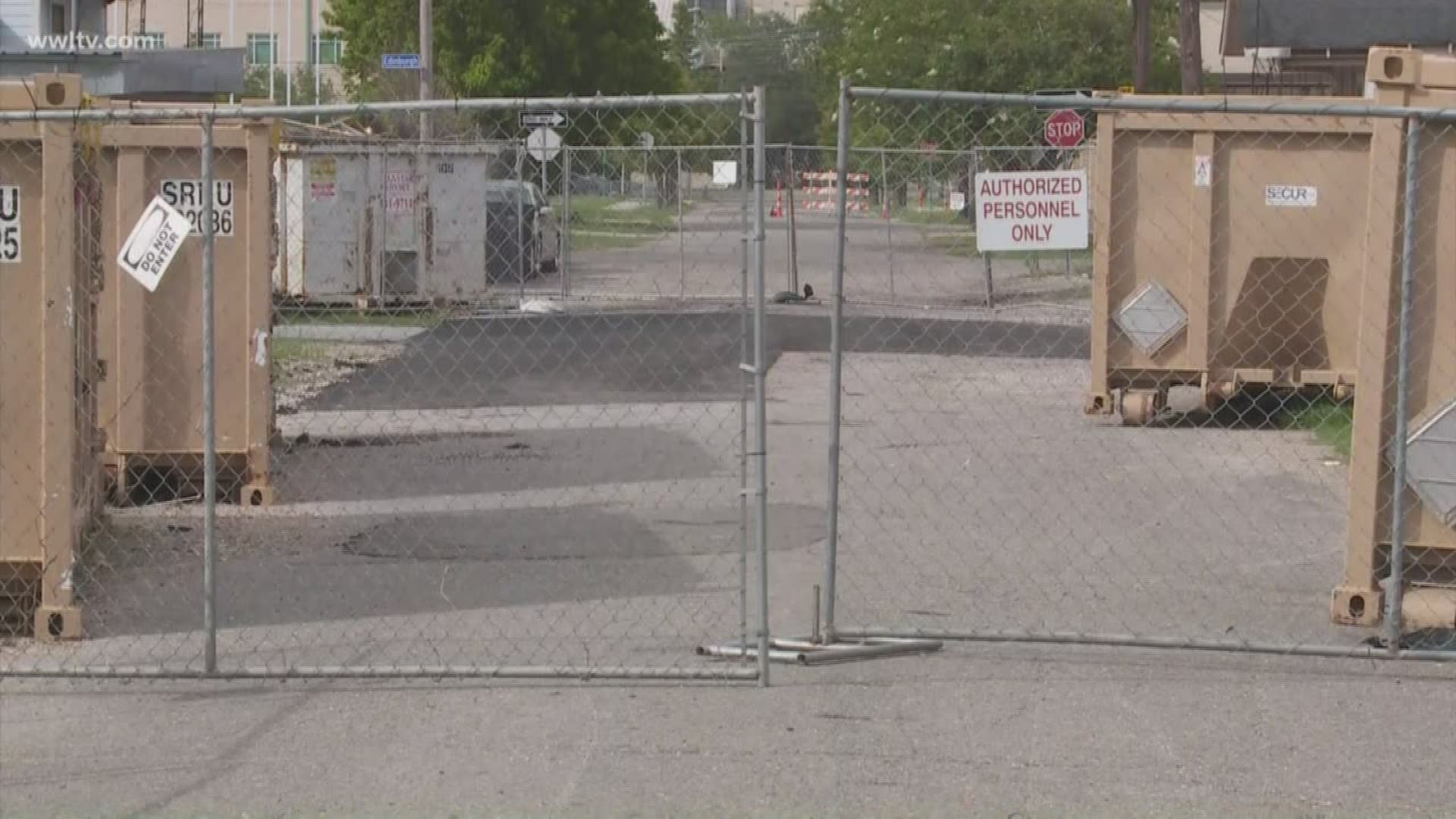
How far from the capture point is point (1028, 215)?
8531 millimetres

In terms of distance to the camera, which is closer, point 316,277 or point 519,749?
point 519,749

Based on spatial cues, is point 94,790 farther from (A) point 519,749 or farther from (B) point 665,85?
(B) point 665,85

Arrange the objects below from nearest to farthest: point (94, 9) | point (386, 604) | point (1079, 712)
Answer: point (1079, 712), point (386, 604), point (94, 9)

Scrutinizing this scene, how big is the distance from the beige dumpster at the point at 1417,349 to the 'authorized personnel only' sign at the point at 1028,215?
125 cm

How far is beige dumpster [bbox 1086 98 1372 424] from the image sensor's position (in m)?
14.9

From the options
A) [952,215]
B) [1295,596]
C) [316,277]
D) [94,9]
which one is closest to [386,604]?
[1295,596]

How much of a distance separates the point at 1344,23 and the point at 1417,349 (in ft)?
43.6

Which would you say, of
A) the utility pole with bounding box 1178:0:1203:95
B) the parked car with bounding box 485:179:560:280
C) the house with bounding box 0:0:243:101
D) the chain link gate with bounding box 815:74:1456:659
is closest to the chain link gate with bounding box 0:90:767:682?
the chain link gate with bounding box 815:74:1456:659

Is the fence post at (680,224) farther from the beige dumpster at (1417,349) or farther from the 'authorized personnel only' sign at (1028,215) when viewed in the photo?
the beige dumpster at (1417,349)

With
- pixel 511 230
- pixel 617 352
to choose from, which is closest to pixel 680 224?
pixel 511 230

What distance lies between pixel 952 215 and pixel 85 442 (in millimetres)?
29317

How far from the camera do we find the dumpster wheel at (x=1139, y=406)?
615 inches

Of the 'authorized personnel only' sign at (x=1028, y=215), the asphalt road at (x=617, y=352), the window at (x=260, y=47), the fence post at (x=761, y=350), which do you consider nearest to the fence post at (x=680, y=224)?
the asphalt road at (x=617, y=352)

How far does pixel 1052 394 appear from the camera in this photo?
18.2 metres
